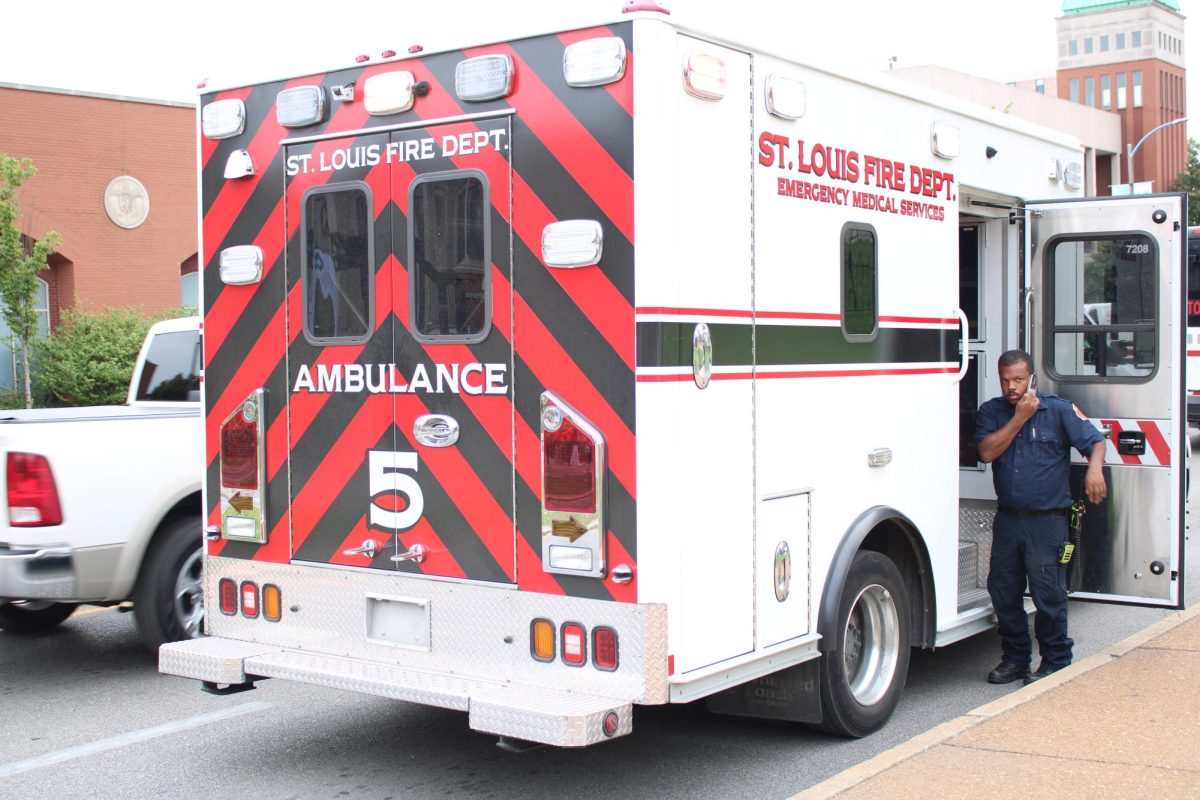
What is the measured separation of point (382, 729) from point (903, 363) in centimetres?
303

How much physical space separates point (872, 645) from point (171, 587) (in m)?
3.90

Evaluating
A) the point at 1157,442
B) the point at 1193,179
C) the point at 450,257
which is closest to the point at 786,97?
the point at 450,257

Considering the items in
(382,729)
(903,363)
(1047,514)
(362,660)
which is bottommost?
(382,729)

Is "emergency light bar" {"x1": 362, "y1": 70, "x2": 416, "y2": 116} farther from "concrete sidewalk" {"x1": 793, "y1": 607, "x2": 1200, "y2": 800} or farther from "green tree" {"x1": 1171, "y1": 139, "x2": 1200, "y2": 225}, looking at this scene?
"green tree" {"x1": 1171, "y1": 139, "x2": 1200, "y2": 225}

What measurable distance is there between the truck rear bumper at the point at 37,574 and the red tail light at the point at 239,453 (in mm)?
1521

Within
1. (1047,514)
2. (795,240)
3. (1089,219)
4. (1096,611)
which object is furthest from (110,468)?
(1096,611)

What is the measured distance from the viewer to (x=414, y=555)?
17.3ft

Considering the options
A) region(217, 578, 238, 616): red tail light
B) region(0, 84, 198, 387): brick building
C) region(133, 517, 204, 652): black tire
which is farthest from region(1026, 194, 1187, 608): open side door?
region(0, 84, 198, 387): brick building

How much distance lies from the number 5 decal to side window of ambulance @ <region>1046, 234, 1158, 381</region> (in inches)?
155

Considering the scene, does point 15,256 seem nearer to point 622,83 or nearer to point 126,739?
point 126,739

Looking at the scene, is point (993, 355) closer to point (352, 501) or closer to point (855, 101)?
point (855, 101)

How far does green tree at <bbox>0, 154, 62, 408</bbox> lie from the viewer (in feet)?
71.1

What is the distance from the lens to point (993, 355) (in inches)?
303

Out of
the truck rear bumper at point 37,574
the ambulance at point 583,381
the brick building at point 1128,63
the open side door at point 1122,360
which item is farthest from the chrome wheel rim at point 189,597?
the brick building at point 1128,63
